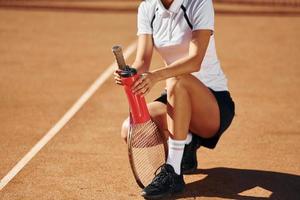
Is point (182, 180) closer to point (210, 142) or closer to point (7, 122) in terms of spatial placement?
point (210, 142)

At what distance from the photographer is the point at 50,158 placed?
6.38 m

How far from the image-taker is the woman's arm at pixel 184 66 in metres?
5.21

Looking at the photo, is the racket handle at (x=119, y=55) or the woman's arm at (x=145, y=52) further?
the woman's arm at (x=145, y=52)

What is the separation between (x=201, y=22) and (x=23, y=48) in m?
6.00

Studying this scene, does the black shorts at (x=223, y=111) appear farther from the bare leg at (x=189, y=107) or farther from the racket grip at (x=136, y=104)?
the racket grip at (x=136, y=104)

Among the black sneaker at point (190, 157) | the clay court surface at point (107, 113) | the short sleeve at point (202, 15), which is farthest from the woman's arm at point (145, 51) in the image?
the clay court surface at point (107, 113)

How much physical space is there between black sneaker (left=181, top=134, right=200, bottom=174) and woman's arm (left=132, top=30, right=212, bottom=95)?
0.79 metres

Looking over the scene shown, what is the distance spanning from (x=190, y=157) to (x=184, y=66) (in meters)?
0.96

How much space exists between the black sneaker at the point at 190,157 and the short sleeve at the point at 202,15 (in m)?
0.95

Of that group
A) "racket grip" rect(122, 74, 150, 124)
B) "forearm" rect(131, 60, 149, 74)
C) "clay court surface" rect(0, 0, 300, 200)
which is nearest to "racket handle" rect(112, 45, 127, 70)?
"racket grip" rect(122, 74, 150, 124)

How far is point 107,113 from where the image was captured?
7824 mm

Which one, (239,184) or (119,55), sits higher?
(119,55)

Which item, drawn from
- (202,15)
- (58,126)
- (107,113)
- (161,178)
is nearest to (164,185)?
(161,178)

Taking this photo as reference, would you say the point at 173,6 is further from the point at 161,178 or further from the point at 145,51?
the point at 161,178
